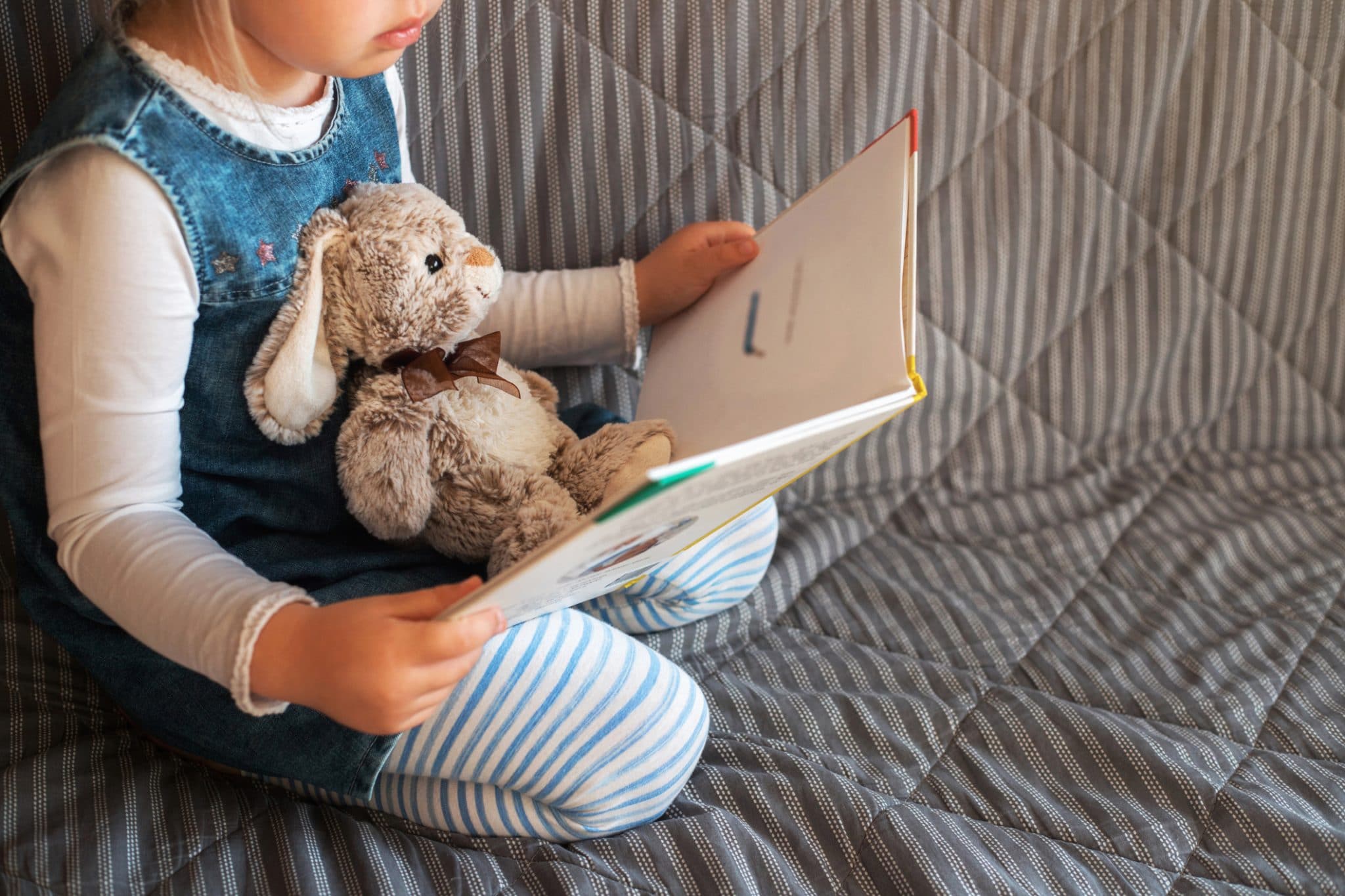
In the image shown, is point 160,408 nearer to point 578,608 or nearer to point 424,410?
point 424,410

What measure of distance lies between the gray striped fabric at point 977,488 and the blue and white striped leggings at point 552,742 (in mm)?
20

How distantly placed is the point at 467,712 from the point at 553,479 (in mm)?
169

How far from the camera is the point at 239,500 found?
2.25 feet

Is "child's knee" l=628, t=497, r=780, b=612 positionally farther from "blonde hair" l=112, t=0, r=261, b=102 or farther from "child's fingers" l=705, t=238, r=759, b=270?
"blonde hair" l=112, t=0, r=261, b=102

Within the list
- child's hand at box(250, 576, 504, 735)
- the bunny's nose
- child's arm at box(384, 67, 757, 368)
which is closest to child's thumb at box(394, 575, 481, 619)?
child's hand at box(250, 576, 504, 735)

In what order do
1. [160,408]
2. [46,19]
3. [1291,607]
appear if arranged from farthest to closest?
[1291,607] → [46,19] → [160,408]

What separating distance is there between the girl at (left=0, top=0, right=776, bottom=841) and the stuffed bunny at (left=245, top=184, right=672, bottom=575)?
0.09ft

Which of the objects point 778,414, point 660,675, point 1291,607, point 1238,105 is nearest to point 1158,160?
point 1238,105

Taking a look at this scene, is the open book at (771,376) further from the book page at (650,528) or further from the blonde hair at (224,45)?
the blonde hair at (224,45)

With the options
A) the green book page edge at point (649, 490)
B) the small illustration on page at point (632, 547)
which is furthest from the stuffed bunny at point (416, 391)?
the green book page edge at point (649, 490)

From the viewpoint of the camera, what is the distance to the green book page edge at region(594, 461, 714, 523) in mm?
417

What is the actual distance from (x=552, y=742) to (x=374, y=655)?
16 cm

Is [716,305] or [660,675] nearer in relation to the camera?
[660,675]

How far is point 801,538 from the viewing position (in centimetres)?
95
